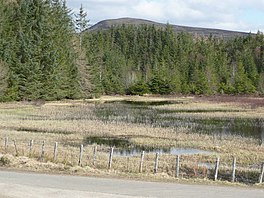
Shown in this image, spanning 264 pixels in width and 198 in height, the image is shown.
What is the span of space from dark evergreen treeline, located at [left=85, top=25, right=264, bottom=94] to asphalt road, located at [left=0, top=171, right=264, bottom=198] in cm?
7854

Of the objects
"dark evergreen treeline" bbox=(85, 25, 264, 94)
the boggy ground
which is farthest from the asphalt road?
"dark evergreen treeline" bbox=(85, 25, 264, 94)

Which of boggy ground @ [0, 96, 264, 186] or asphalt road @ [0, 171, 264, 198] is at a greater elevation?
asphalt road @ [0, 171, 264, 198]

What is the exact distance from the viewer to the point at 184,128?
146ft

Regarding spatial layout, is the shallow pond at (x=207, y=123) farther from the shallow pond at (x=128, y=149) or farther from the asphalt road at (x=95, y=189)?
the asphalt road at (x=95, y=189)

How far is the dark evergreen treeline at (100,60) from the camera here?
7594 cm

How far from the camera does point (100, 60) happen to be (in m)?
122

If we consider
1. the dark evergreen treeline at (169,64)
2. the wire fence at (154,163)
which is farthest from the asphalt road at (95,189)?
the dark evergreen treeline at (169,64)

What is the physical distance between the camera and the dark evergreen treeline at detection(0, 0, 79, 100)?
A: 73875 mm

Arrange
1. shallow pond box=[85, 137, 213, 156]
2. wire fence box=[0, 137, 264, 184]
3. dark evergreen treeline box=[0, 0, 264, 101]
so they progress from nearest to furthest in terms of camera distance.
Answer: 1. wire fence box=[0, 137, 264, 184]
2. shallow pond box=[85, 137, 213, 156]
3. dark evergreen treeline box=[0, 0, 264, 101]

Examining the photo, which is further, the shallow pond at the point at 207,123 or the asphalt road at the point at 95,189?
the shallow pond at the point at 207,123

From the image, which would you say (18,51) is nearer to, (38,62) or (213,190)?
(38,62)

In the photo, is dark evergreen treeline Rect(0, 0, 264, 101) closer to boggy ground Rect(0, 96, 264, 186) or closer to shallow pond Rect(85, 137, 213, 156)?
boggy ground Rect(0, 96, 264, 186)

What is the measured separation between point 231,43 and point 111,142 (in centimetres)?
14073

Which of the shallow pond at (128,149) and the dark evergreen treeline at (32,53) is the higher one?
the dark evergreen treeline at (32,53)
